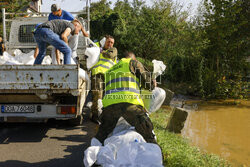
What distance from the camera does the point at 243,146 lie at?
15.9 feet

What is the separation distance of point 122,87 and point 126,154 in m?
0.83

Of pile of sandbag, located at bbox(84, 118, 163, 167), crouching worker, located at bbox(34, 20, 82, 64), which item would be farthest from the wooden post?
crouching worker, located at bbox(34, 20, 82, 64)

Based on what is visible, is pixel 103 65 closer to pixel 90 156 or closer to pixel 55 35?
pixel 55 35

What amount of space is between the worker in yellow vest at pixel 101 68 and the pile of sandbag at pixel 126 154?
7.95ft

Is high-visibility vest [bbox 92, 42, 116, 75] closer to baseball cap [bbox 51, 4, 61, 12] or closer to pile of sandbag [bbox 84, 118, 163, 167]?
baseball cap [bbox 51, 4, 61, 12]

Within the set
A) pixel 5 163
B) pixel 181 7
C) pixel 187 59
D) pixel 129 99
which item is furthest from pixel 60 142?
pixel 181 7

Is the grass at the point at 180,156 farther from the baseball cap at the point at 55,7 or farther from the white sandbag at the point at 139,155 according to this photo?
the baseball cap at the point at 55,7

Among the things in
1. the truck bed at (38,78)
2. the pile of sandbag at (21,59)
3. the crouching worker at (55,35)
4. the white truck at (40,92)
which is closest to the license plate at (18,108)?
the white truck at (40,92)

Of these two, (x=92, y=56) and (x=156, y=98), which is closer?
(x=156, y=98)

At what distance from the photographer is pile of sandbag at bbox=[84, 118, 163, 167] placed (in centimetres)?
261

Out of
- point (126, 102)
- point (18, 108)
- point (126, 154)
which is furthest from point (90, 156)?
point (18, 108)

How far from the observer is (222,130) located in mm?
5762

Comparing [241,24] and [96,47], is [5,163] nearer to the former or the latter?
[96,47]

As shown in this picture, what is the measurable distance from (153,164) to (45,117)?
2357mm
